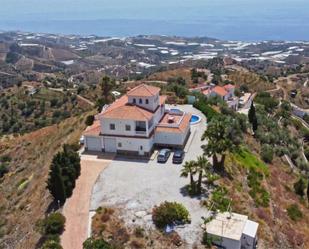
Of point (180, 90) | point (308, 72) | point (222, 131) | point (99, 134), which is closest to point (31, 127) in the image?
point (180, 90)

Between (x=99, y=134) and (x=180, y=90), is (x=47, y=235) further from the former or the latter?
(x=180, y=90)

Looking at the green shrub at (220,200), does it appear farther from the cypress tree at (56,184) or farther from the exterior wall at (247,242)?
the cypress tree at (56,184)

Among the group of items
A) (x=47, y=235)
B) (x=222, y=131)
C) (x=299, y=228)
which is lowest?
(x=299, y=228)

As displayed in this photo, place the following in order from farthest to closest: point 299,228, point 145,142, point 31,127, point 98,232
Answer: point 31,127 < point 145,142 < point 299,228 < point 98,232

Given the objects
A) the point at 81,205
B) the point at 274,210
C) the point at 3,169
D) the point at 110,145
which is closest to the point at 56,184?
the point at 81,205

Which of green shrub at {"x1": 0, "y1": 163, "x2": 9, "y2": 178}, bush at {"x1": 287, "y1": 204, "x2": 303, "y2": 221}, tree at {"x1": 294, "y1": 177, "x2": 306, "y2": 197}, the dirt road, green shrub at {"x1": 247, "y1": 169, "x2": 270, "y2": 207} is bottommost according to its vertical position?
green shrub at {"x1": 0, "y1": 163, "x2": 9, "y2": 178}

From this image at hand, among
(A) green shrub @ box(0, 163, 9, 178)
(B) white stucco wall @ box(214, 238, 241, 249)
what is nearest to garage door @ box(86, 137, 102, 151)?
(A) green shrub @ box(0, 163, 9, 178)

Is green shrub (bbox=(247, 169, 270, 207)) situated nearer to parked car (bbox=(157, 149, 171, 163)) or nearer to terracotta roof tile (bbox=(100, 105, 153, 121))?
parked car (bbox=(157, 149, 171, 163))
